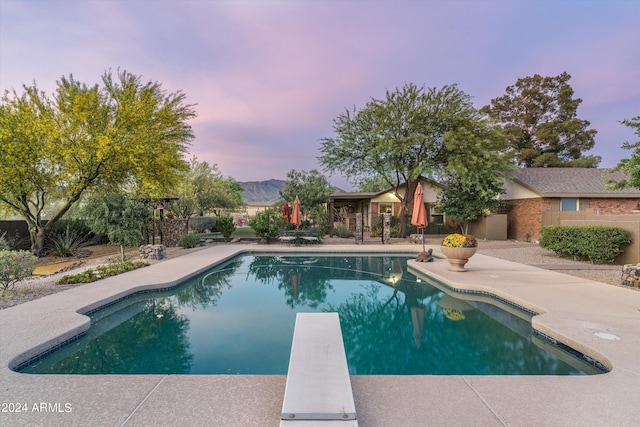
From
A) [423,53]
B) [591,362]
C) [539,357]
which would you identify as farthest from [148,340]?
[423,53]

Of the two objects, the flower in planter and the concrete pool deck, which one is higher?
the flower in planter

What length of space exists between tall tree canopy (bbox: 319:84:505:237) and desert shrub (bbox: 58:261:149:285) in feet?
43.2

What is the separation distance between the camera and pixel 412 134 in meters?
17.6

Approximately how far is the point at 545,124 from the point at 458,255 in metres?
29.9

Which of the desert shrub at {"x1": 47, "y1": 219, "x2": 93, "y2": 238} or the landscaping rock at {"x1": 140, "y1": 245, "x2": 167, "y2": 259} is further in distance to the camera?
the desert shrub at {"x1": 47, "y1": 219, "x2": 93, "y2": 238}

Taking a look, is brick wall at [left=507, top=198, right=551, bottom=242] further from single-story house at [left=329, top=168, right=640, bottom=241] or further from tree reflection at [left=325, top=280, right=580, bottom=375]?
tree reflection at [left=325, top=280, right=580, bottom=375]

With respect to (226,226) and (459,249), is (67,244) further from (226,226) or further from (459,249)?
(459,249)

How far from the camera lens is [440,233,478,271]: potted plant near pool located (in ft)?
27.5

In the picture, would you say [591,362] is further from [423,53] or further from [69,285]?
[423,53]

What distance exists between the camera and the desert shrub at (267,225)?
639 inches

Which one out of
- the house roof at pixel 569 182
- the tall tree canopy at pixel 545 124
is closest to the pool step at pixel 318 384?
the house roof at pixel 569 182

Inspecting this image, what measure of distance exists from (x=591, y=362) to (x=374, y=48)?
1364 cm

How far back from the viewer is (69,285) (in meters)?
6.98

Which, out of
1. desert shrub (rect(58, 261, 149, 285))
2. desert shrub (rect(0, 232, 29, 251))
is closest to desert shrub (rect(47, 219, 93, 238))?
desert shrub (rect(0, 232, 29, 251))
